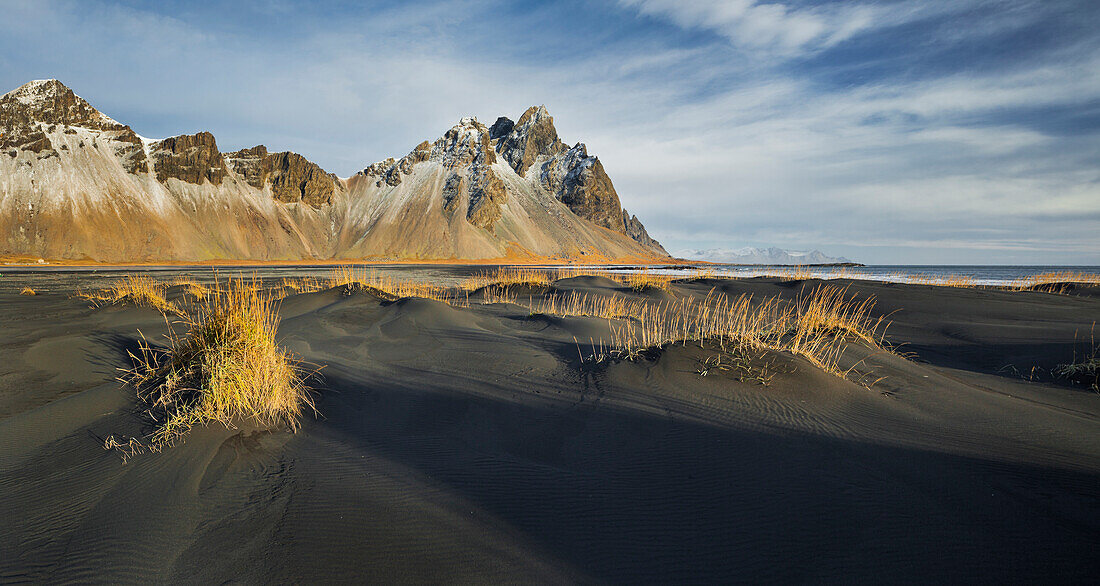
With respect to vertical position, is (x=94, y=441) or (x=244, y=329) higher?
(x=244, y=329)

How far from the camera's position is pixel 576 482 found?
3.08m

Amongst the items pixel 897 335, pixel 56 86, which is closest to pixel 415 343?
pixel 897 335

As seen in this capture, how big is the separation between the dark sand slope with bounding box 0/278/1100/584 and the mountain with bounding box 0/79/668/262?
2772 inches

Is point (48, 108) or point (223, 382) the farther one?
point (48, 108)

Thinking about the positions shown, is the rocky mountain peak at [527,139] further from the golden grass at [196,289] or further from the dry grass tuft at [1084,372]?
the dry grass tuft at [1084,372]

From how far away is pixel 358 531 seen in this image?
8.25 ft

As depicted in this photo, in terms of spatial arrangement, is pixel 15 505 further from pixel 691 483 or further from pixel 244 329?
pixel 691 483

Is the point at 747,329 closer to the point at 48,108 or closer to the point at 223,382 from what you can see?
the point at 223,382

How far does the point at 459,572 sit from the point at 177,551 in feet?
5.01

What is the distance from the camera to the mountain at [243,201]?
55156 mm

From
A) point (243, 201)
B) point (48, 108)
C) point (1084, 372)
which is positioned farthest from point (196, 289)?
point (48, 108)

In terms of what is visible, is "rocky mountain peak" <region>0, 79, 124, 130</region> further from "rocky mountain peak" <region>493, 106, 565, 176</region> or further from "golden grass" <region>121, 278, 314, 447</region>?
"golden grass" <region>121, 278, 314, 447</region>

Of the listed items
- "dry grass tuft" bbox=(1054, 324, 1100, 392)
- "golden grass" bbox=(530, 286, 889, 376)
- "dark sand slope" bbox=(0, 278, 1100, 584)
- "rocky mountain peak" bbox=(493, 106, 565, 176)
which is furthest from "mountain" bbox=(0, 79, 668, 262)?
"dry grass tuft" bbox=(1054, 324, 1100, 392)

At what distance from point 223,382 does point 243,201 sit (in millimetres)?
81555
